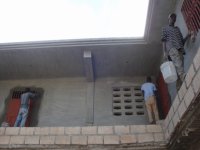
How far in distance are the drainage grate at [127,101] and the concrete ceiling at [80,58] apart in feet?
1.72

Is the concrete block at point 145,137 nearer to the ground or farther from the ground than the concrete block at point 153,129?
nearer to the ground

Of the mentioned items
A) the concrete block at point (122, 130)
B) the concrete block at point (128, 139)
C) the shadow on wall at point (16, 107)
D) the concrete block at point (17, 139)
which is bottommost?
the concrete block at point (128, 139)

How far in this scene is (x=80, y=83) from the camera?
8039mm

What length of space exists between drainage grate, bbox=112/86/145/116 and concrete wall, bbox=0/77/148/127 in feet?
0.43

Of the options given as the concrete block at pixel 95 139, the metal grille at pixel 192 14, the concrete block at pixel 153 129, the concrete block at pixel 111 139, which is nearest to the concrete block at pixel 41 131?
the concrete block at pixel 95 139

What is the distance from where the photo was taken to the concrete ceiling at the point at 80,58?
6.96m

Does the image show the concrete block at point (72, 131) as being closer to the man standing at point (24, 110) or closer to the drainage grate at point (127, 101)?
the man standing at point (24, 110)

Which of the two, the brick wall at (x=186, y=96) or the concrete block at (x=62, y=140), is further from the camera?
the concrete block at (x=62, y=140)

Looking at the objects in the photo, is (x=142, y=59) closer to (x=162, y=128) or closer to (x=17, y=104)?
(x=162, y=128)

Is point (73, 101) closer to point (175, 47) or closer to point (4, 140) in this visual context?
point (4, 140)

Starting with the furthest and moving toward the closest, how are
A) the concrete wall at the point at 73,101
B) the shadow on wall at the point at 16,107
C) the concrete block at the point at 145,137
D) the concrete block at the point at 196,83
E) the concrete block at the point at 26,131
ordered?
1. the shadow on wall at the point at 16,107
2. the concrete wall at the point at 73,101
3. the concrete block at the point at 26,131
4. the concrete block at the point at 145,137
5. the concrete block at the point at 196,83

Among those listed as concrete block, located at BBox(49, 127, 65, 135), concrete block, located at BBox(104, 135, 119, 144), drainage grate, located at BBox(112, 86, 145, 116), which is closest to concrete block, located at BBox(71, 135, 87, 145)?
concrete block, located at BBox(49, 127, 65, 135)

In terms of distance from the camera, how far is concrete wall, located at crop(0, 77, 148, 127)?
23.8 feet

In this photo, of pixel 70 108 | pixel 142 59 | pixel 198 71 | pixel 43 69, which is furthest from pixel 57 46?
pixel 198 71
